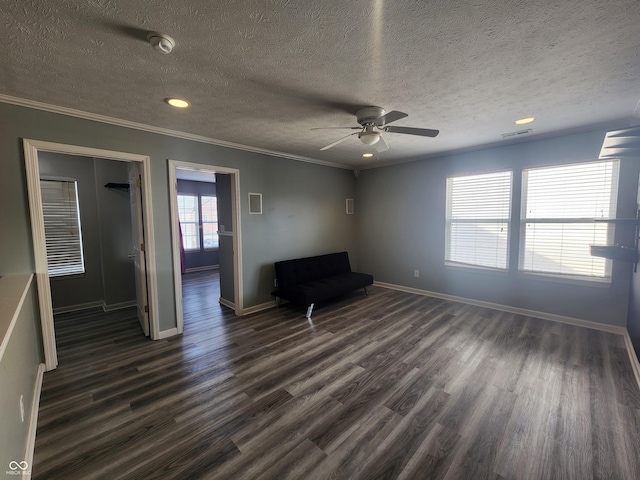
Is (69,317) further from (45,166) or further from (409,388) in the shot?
(409,388)

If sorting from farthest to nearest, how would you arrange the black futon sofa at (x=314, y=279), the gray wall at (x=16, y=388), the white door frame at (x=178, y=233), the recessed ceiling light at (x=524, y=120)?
the black futon sofa at (x=314, y=279) → the white door frame at (x=178, y=233) → the recessed ceiling light at (x=524, y=120) → the gray wall at (x=16, y=388)

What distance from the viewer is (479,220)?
13.9 feet

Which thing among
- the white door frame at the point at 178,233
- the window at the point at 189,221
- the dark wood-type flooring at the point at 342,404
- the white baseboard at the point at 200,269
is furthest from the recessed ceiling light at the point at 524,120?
the white baseboard at the point at 200,269

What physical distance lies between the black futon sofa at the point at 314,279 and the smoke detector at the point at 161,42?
3.01 m

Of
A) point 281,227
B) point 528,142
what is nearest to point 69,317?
point 281,227

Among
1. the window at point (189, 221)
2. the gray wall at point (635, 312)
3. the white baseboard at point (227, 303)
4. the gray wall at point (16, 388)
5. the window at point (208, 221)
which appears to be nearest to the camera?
the gray wall at point (16, 388)

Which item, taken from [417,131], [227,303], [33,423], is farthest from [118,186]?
[417,131]

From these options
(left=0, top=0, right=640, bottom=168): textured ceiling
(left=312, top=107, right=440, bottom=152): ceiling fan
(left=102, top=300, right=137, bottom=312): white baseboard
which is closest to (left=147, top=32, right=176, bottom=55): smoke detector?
(left=0, top=0, right=640, bottom=168): textured ceiling

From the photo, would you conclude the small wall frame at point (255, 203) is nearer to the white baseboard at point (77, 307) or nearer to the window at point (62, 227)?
the window at point (62, 227)

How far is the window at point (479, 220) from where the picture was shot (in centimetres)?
400

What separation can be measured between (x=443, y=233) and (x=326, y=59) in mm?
3650

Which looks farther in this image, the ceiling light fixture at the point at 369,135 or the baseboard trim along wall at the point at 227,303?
the baseboard trim along wall at the point at 227,303

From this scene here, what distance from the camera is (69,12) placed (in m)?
1.33
